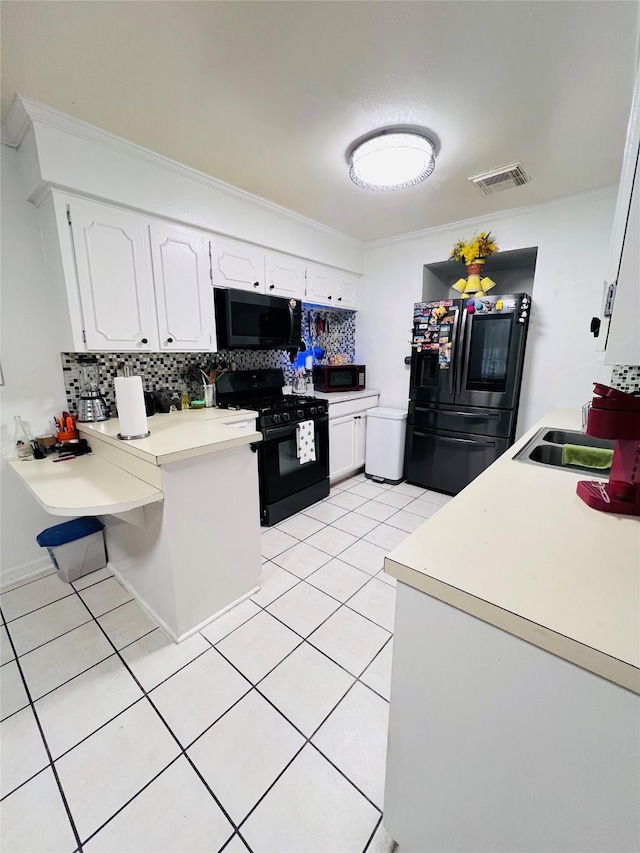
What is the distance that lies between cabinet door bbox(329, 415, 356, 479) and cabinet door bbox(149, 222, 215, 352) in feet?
4.49

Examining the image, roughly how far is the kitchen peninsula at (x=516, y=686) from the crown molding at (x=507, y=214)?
2.73 meters

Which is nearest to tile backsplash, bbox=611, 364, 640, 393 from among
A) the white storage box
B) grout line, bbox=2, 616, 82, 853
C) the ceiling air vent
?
the ceiling air vent

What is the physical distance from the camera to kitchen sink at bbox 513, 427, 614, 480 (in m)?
1.48

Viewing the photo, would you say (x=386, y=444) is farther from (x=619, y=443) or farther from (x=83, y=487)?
(x=83, y=487)

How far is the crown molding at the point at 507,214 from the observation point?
96.5 inches

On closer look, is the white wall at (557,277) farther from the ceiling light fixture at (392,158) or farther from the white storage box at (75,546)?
the white storage box at (75,546)

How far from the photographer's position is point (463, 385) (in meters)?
2.96

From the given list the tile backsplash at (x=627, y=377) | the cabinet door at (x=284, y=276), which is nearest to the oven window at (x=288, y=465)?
the cabinet door at (x=284, y=276)

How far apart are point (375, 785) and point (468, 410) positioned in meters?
2.55

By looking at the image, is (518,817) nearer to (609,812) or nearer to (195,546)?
(609,812)

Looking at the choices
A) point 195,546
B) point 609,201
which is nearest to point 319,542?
point 195,546

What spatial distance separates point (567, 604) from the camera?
2.03ft

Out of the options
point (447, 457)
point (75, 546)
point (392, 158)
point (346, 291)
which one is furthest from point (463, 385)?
point (75, 546)

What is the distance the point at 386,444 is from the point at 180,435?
2.24m
